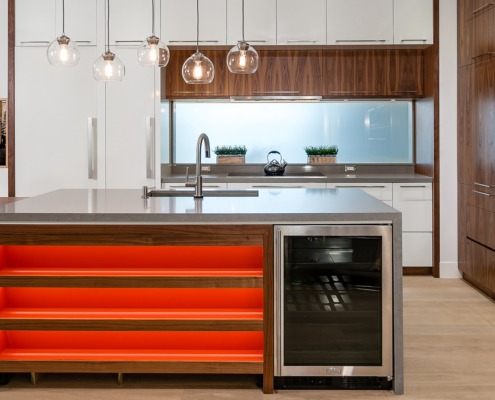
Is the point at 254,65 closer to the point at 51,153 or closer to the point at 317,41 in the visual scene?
the point at 317,41

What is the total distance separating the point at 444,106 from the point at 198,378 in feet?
13.0

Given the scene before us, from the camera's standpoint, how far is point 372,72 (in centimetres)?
707

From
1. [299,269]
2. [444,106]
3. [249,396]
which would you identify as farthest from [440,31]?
[249,396]

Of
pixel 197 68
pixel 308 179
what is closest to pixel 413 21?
pixel 308 179

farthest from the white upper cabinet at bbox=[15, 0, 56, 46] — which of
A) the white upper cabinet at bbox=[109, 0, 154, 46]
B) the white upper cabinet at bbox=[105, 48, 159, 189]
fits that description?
the white upper cabinet at bbox=[105, 48, 159, 189]

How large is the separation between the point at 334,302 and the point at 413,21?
3.88 m

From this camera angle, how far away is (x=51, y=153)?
6.68 m

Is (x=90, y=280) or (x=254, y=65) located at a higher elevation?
(x=254, y=65)

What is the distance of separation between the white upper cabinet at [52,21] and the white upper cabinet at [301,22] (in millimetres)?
1712

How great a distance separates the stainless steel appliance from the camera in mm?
3570

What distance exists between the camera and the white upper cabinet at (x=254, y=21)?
6.59 m

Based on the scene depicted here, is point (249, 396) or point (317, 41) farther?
point (317, 41)

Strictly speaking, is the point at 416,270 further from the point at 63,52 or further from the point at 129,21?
the point at 63,52

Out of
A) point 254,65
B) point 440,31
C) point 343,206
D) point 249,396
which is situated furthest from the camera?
point 440,31
